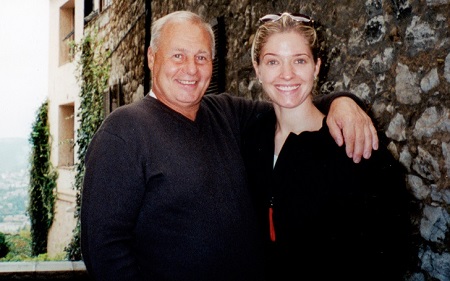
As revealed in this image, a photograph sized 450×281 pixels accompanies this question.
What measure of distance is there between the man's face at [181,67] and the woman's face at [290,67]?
333mm

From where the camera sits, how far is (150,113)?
180cm

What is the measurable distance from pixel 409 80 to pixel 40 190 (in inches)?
400

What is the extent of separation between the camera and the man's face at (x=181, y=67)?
1.92 meters

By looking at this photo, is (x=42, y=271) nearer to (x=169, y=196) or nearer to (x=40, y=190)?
(x=169, y=196)

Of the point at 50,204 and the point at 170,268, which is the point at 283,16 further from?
the point at 50,204

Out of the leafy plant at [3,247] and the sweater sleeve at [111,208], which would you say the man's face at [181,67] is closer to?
the sweater sleeve at [111,208]

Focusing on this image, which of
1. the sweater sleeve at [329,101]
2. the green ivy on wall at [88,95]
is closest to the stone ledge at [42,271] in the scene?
the sweater sleeve at [329,101]

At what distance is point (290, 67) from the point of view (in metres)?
1.77

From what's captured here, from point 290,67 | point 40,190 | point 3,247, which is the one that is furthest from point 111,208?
point 40,190

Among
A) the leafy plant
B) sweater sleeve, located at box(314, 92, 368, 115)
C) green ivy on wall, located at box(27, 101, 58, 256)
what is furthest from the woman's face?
green ivy on wall, located at box(27, 101, 58, 256)

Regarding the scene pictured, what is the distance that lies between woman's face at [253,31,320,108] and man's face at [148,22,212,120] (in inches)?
13.1

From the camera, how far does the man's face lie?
6.30 ft

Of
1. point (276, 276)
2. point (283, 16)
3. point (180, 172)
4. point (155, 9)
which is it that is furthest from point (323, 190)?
point (155, 9)

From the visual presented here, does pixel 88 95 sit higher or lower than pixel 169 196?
higher
